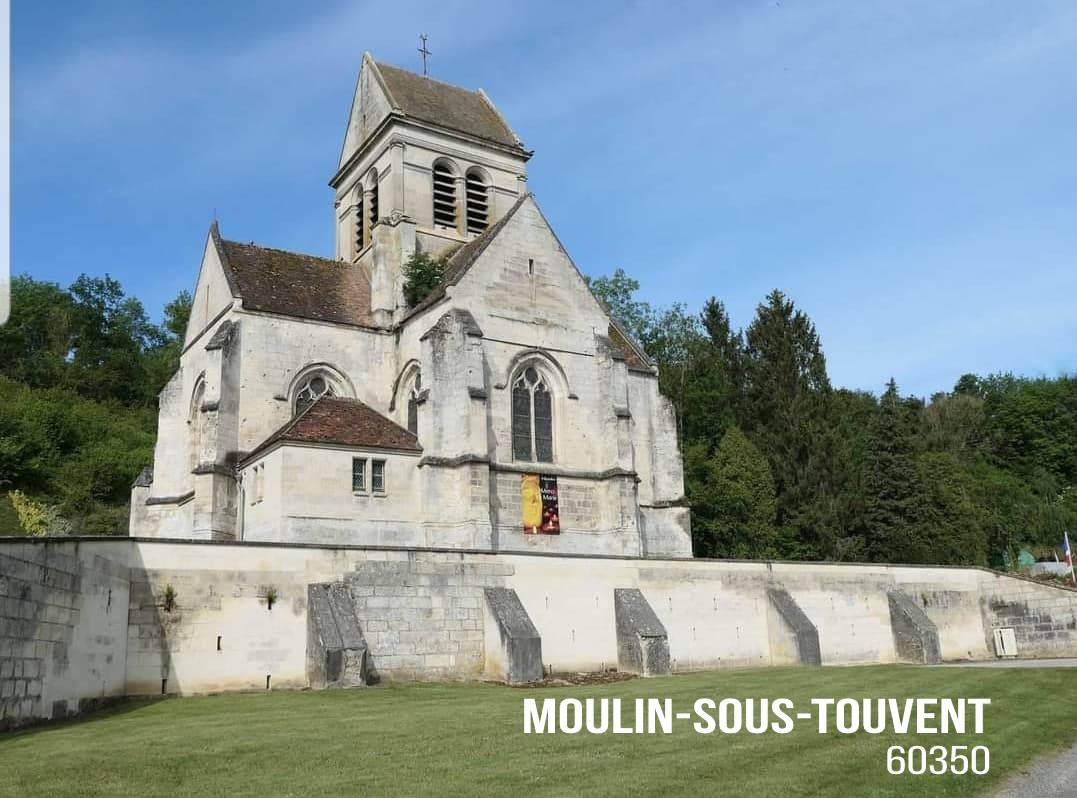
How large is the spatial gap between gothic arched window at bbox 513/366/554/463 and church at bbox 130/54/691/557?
0.06 meters

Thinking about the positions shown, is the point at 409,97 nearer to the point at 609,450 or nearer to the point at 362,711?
the point at 609,450

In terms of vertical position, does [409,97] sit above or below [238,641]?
above

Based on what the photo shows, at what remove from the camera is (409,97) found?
42094 mm

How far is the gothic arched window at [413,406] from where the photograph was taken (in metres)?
32.3

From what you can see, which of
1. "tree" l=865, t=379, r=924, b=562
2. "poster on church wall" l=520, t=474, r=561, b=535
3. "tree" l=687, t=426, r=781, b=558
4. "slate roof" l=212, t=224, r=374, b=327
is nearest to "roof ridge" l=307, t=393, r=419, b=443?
"slate roof" l=212, t=224, r=374, b=327

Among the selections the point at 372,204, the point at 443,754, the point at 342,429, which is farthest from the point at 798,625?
the point at 372,204

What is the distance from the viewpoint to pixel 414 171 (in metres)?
39.8

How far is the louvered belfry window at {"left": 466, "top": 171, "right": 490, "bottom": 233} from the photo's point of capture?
41.2 metres

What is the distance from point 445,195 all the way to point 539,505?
51.6 feet

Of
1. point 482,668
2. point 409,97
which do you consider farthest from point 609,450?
point 409,97

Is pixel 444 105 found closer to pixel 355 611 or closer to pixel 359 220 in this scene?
pixel 359 220

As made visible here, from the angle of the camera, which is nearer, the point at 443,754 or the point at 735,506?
the point at 443,754

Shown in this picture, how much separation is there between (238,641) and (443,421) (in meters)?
11.0

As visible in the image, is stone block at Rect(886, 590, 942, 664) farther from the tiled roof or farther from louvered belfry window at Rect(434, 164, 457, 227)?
louvered belfry window at Rect(434, 164, 457, 227)
